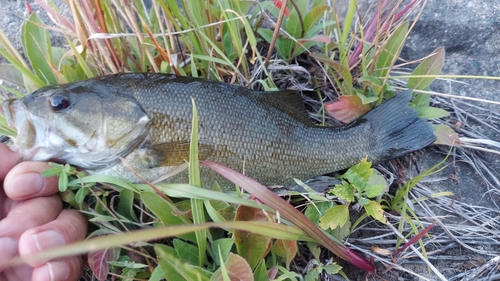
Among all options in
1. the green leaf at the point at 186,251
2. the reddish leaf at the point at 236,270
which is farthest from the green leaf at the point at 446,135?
the green leaf at the point at 186,251

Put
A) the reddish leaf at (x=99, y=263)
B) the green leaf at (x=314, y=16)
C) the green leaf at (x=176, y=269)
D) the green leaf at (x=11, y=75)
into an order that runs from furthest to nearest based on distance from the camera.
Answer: the green leaf at (x=314, y=16) → the green leaf at (x=11, y=75) → the reddish leaf at (x=99, y=263) → the green leaf at (x=176, y=269)

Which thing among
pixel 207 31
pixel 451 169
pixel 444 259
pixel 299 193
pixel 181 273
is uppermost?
pixel 207 31

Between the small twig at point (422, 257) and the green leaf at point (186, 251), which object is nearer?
the green leaf at point (186, 251)

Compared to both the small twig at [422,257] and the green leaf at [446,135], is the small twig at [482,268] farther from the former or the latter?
the green leaf at [446,135]

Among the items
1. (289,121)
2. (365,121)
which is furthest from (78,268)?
(365,121)

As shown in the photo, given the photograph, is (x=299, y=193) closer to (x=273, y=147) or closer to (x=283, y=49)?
(x=273, y=147)

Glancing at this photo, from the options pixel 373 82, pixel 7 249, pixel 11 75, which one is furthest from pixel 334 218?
pixel 11 75

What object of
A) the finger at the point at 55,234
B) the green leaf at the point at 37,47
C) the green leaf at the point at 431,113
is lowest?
the green leaf at the point at 431,113
